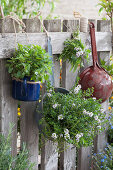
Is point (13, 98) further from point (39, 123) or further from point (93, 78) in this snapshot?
point (93, 78)

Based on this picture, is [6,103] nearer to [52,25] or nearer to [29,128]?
[29,128]

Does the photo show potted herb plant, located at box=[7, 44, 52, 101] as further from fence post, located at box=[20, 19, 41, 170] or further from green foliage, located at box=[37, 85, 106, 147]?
fence post, located at box=[20, 19, 41, 170]

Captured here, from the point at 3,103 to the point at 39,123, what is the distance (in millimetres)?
286

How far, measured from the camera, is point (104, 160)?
262 centimetres

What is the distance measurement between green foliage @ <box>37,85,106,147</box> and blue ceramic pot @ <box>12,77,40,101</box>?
17 cm

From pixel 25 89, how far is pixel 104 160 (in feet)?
3.85

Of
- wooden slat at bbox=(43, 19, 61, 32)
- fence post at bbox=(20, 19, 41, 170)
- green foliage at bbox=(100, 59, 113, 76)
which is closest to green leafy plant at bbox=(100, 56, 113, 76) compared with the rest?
green foliage at bbox=(100, 59, 113, 76)

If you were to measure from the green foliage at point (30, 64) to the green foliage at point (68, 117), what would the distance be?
0.26 m

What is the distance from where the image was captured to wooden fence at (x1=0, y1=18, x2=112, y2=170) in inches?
75.9

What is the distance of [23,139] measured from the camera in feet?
7.30

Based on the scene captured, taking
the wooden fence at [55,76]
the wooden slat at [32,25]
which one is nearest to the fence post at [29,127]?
the wooden fence at [55,76]

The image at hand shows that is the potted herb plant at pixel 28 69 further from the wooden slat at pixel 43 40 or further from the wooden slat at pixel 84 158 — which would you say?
the wooden slat at pixel 84 158

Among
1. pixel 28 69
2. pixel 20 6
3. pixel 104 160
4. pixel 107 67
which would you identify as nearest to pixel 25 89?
pixel 28 69

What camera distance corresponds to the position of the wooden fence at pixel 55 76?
6.33 feet
